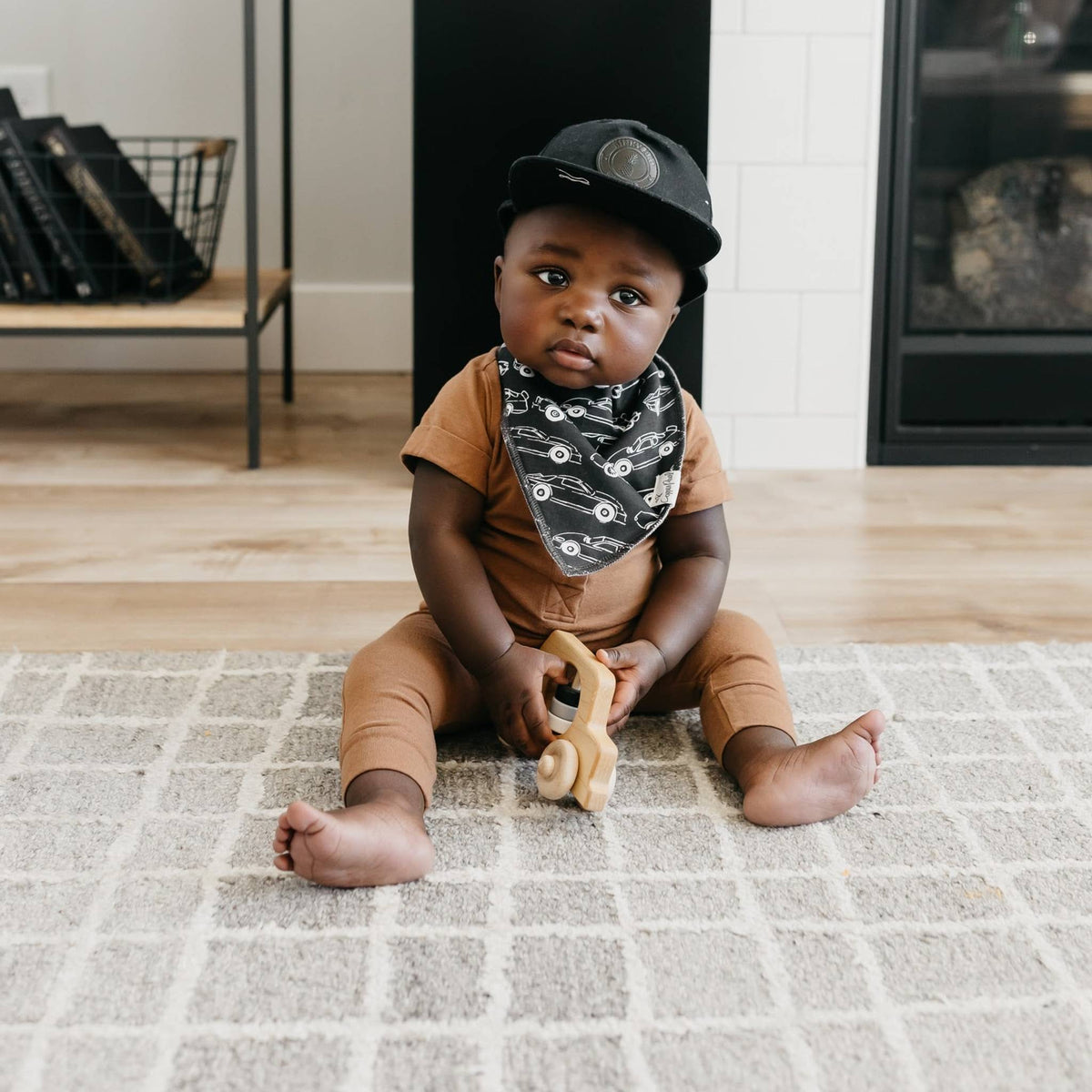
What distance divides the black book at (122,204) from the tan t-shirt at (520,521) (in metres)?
0.94

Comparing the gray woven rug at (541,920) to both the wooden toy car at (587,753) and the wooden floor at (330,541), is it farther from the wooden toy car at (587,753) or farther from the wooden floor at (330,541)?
the wooden floor at (330,541)

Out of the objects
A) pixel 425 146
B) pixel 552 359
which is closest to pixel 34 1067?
pixel 552 359

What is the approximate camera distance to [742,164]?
1.71 meters

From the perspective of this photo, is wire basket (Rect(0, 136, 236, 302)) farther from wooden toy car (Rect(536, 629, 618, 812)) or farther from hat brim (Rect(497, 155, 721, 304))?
wooden toy car (Rect(536, 629, 618, 812))

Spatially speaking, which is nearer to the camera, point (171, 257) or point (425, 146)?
point (425, 146)

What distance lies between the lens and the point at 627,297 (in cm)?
91

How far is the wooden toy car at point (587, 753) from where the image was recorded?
85cm

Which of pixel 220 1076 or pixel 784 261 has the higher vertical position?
pixel 784 261

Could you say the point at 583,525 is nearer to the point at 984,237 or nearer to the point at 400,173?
the point at 984,237

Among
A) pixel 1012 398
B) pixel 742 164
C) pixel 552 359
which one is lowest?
pixel 1012 398

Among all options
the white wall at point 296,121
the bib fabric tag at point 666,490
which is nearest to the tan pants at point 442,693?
the bib fabric tag at point 666,490

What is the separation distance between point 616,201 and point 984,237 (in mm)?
1074

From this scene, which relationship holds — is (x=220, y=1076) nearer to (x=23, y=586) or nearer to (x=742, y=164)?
(x=23, y=586)

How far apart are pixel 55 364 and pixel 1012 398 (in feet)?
5.09
